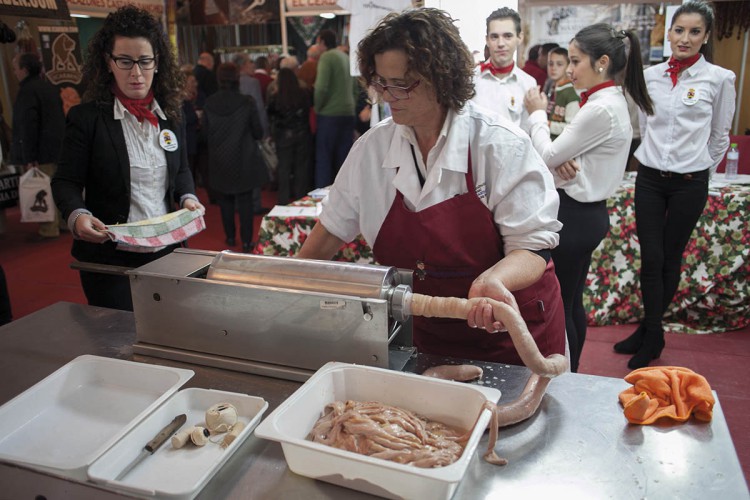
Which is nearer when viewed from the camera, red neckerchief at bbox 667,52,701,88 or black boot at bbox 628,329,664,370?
red neckerchief at bbox 667,52,701,88

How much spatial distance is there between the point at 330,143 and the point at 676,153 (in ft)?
14.0

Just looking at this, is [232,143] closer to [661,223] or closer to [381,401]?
[661,223]

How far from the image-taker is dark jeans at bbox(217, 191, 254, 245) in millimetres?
5930

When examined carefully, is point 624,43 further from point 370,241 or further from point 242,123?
point 242,123

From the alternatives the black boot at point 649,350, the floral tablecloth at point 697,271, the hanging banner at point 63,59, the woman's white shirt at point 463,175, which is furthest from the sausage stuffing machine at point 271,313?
the hanging banner at point 63,59

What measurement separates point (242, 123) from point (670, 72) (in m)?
3.64

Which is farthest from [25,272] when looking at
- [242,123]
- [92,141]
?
[92,141]

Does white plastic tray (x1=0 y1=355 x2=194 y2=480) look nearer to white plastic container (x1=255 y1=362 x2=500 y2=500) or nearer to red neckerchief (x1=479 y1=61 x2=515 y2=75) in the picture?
white plastic container (x1=255 y1=362 x2=500 y2=500)

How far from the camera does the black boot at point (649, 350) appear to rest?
12.0ft

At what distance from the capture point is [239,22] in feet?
29.7

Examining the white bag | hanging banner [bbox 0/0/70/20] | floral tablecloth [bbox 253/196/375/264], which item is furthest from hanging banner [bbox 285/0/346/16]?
floral tablecloth [bbox 253/196/375/264]

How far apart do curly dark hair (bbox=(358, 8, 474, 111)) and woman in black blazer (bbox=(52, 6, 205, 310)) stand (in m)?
1.12

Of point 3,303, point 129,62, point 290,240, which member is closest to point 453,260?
point 129,62

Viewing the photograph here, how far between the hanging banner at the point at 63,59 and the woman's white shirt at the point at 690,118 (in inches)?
226
